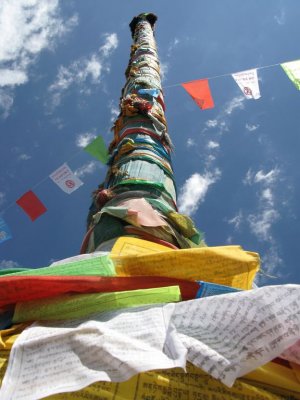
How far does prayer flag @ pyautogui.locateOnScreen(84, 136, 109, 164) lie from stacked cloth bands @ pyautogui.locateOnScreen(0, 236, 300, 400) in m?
4.96

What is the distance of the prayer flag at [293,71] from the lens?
5.94 metres

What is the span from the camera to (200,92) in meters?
6.61

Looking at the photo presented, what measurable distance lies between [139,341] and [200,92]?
5961mm

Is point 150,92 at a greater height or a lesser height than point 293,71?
lesser

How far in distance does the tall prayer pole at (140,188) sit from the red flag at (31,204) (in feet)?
5.81

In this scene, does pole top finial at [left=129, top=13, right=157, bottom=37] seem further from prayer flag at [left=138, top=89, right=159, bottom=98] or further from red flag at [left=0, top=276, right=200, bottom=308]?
red flag at [left=0, top=276, right=200, bottom=308]

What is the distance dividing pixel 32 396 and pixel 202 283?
2.56ft

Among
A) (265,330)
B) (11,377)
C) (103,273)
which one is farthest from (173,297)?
(11,377)

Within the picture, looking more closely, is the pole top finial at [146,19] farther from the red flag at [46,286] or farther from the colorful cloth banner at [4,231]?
the red flag at [46,286]

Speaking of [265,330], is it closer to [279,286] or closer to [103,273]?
[279,286]

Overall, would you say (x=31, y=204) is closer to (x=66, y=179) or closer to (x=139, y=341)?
(x=66, y=179)

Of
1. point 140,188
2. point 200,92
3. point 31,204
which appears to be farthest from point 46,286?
point 200,92

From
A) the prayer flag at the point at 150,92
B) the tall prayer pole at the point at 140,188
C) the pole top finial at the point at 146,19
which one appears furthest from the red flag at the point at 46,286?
the pole top finial at the point at 146,19

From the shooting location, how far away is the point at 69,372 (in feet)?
3.46
